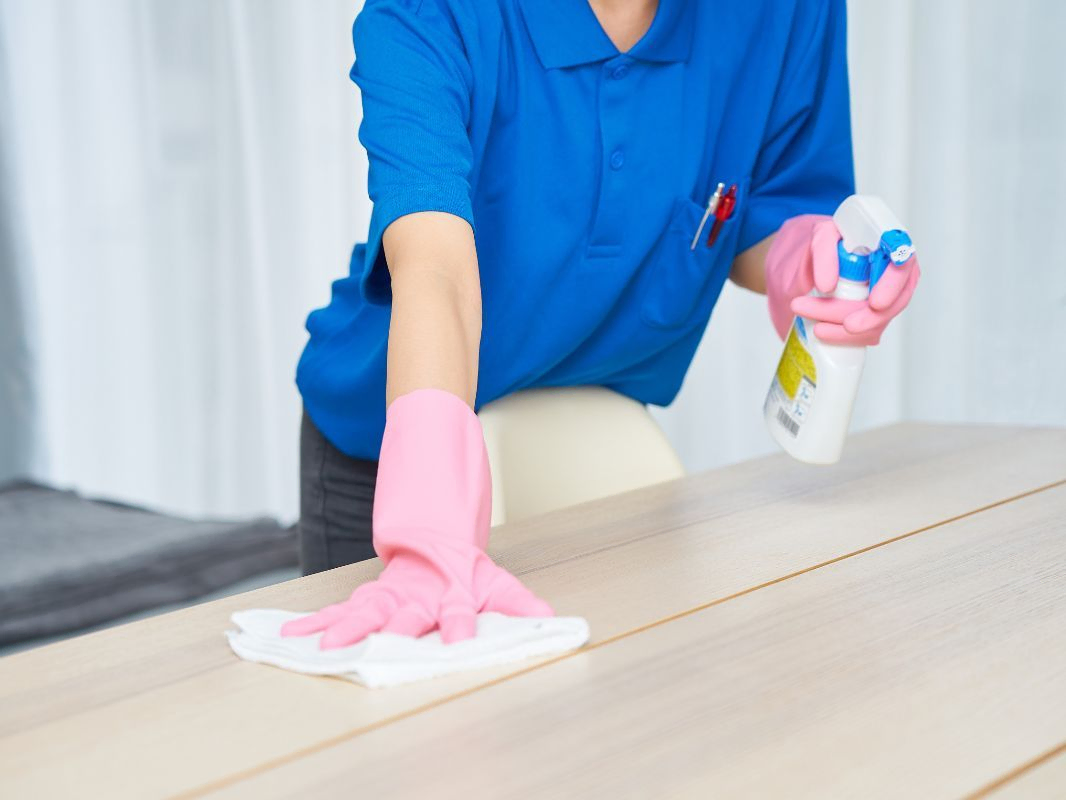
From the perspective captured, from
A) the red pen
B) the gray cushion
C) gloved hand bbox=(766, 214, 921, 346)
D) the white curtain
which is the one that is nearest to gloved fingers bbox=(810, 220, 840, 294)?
gloved hand bbox=(766, 214, 921, 346)

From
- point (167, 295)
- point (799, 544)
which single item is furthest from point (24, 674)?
point (167, 295)

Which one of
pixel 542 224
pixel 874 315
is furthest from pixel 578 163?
pixel 874 315

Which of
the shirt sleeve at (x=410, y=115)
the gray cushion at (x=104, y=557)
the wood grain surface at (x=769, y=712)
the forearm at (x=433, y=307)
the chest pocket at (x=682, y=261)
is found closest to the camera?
the wood grain surface at (x=769, y=712)

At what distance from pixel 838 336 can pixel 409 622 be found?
524mm

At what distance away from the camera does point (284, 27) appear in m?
2.86

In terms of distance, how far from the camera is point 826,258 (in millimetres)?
1111

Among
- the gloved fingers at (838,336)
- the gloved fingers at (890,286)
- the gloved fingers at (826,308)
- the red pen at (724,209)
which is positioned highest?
the red pen at (724,209)

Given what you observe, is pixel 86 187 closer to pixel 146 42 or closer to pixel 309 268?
pixel 146 42

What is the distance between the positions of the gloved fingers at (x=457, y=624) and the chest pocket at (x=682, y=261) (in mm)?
556

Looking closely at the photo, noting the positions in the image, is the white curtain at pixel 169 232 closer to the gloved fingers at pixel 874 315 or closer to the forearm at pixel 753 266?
the forearm at pixel 753 266

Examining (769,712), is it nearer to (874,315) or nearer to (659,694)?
(659,694)

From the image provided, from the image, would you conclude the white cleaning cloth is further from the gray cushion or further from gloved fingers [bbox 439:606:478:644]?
the gray cushion

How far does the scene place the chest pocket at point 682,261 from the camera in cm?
123

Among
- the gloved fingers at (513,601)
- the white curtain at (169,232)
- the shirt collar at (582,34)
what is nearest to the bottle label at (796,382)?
the shirt collar at (582,34)
